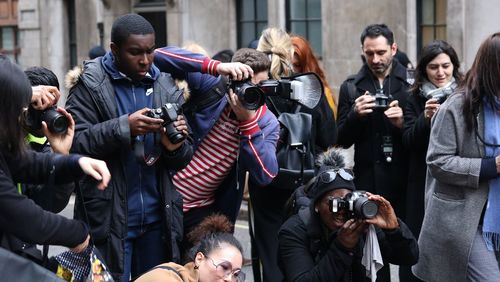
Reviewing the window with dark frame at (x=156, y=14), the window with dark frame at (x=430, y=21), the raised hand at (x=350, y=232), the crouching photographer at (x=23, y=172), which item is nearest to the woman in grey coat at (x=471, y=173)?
the raised hand at (x=350, y=232)

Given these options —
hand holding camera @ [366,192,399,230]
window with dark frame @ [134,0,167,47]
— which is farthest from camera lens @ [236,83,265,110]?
window with dark frame @ [134,0,167,47]

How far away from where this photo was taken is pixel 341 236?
5.37 metres

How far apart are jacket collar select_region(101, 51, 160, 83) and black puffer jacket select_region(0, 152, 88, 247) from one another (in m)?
1.10

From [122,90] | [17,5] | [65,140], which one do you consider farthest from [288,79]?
[17,5]

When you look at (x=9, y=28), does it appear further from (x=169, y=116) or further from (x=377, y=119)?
(x=169, y=116)

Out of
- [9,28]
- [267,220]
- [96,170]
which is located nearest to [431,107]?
[267,220]

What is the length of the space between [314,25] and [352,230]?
457 inches

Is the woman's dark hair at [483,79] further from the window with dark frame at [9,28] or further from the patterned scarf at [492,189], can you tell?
the window with dark frame at [9,28]

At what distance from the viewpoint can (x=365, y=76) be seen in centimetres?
750

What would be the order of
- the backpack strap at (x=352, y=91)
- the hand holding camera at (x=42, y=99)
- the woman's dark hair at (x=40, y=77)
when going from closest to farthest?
the hand holding camera at (x=42, y=99) < the woman's dark hair at (x=40, y=77) < the backpack strap at (x=352, y=91)

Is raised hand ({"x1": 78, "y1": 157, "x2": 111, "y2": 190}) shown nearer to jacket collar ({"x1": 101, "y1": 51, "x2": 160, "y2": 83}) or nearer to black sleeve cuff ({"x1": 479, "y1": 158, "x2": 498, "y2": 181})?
jacket collar ({"x1": 101, "y1": 51, "x2": 160, "y2": 83})

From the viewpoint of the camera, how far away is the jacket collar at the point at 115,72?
17.8ft

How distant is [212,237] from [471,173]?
142cm

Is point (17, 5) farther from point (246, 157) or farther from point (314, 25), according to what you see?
point (246, 157)
